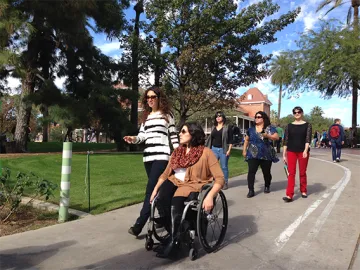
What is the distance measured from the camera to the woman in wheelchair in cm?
364

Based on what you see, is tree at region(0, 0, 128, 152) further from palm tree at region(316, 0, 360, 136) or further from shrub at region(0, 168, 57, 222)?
palm tree at region(316, 0, 360, 136)

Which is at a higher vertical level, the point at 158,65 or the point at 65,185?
the point at 158,65

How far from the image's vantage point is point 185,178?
3.99 metres

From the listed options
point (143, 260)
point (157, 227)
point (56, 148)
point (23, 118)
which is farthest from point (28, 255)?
point (56, 148)

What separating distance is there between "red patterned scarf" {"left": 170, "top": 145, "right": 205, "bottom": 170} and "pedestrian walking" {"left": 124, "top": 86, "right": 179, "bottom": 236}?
0.87 ft

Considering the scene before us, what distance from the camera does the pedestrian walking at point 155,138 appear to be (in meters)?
4.39

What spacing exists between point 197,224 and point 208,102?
579 inches

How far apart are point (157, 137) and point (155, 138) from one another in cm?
3

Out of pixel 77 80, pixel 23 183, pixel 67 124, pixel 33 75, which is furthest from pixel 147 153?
pixel 77 80

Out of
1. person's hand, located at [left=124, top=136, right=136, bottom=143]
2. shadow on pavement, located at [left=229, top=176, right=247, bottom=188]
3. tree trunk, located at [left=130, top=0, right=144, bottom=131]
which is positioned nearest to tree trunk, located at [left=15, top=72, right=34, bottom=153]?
tree trunk, located at [left=130, top=0, right=144, bottom=131]

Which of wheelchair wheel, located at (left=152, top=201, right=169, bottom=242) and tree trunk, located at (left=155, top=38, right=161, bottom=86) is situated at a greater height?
tree trunk, located at (left=155, top=38, right=161, bottom=86)

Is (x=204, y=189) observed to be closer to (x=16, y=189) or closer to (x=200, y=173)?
(x=200, y=173)

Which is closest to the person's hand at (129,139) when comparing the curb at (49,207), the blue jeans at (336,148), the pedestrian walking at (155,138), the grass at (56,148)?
the pedestrian walking at (155,138)

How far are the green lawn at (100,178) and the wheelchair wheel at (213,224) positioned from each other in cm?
229
